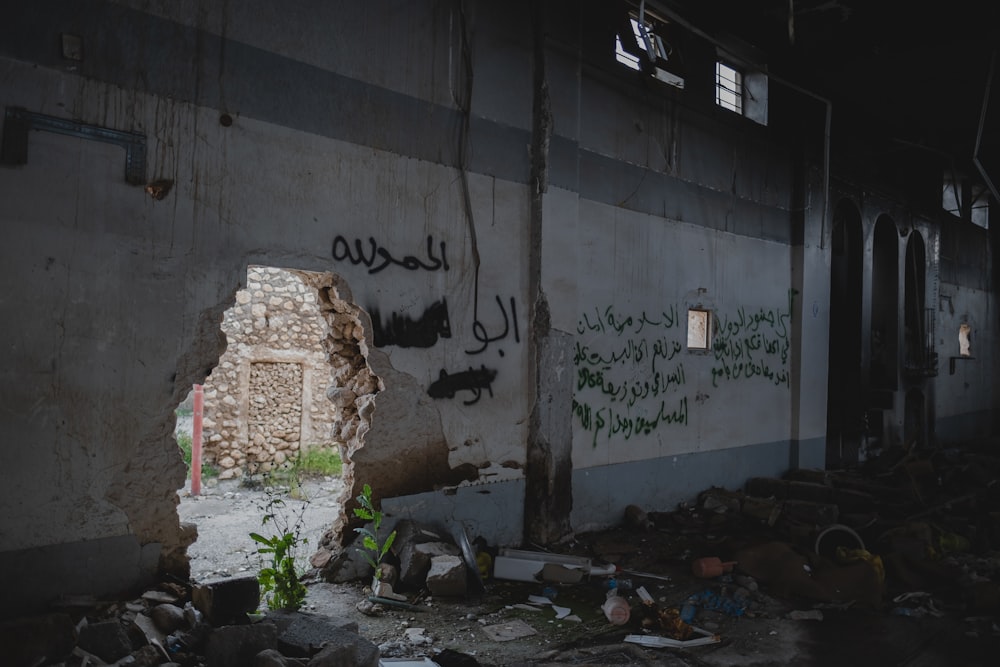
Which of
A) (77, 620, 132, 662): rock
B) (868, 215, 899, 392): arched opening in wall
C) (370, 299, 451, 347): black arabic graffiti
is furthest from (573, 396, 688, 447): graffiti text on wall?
(868, 215, 899, 392): arched opening in wall

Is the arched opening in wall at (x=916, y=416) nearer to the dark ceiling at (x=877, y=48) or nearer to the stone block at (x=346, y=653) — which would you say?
the dark ceiling at (x=877, y=48)

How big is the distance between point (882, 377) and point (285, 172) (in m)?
10.8

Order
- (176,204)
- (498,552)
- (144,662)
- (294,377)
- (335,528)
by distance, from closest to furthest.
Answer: (144,662) < (176,204) < (335,528) < (498,552) < (294,377)

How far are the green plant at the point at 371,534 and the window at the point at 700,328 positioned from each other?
4526 mm

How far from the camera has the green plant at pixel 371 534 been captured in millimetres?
4848

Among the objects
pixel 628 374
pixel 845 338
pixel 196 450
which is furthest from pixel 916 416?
pixel 196 450

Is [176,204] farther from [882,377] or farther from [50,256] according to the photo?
[882,377]

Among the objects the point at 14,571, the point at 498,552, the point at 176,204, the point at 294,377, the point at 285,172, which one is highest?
the point at 285,172

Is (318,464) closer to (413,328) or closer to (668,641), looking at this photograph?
(413,328)

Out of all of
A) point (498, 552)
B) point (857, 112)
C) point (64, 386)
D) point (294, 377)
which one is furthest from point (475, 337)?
point (857, 112)

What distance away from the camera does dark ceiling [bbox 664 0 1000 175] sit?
24.1 feet

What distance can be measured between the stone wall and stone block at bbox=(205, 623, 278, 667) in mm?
4768

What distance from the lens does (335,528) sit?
5137mm

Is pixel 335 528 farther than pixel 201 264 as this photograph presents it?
Yes
